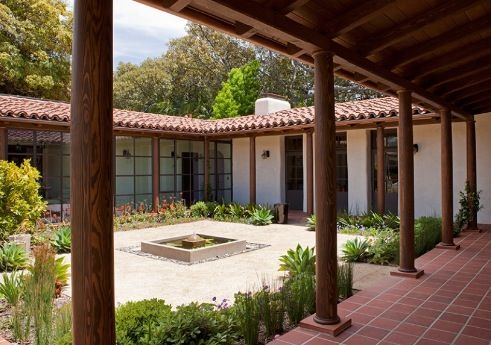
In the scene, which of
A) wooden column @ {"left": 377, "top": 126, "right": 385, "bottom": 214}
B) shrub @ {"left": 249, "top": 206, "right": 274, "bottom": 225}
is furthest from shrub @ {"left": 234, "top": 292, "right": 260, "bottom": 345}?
shrub @ {"left": 249, "top": 206, "right": 274, "bottom": 225}

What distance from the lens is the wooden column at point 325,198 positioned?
3872 mm

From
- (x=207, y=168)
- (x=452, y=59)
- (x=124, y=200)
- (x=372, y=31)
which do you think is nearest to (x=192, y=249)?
(x=372, y=31)

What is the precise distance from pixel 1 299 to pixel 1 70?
1718 cm

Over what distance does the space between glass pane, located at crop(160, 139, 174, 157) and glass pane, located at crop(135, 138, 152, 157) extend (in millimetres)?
491

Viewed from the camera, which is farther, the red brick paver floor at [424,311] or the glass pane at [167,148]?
the glass pane at [167,148]

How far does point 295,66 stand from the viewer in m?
26.1

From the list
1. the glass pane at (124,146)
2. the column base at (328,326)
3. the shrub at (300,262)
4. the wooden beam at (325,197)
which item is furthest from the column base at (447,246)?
the glass pane at (124,146)

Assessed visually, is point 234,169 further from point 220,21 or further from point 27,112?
point 220,21

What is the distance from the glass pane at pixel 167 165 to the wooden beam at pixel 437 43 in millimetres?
11963

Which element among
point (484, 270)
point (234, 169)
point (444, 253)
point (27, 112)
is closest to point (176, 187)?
point (234, 169)

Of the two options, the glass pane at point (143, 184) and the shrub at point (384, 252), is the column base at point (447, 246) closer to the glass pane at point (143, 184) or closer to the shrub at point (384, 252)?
the shrub at point (384, 252)

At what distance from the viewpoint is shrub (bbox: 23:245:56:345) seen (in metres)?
3.57

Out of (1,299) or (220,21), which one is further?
(1,299)

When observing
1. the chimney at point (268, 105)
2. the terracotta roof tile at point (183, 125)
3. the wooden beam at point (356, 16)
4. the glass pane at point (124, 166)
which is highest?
the chimney at point (268, 105)
